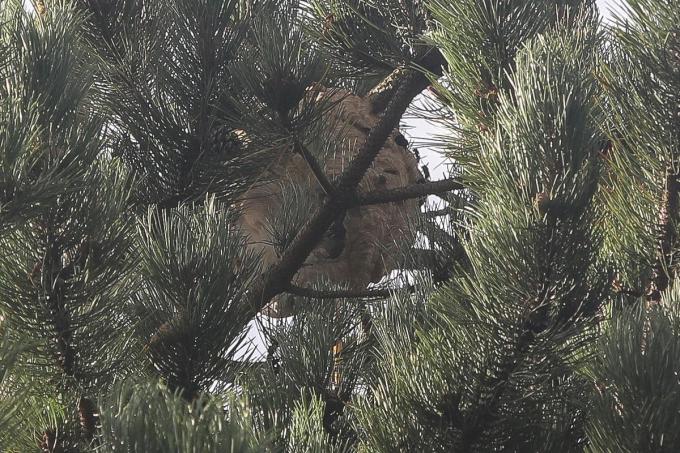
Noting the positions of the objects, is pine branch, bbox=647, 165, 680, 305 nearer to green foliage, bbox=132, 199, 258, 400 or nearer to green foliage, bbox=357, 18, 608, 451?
green foliage, bbox=357, 18, 608, 451

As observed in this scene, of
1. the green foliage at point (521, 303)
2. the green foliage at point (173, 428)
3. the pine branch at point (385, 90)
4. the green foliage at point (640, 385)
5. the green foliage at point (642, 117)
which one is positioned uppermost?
the pine branch at point (385, 90)

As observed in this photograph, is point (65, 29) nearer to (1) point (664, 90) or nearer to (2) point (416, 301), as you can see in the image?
(2) point (416, 301)

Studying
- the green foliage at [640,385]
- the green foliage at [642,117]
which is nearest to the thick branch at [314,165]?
the green foliage at [642,117]

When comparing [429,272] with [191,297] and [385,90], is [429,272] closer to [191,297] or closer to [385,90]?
[191,297]

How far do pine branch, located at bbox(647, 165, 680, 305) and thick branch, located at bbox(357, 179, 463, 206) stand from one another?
583 millimetres

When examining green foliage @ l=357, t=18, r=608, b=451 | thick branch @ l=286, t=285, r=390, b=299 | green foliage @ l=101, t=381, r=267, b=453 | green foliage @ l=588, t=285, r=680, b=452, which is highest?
thick branch @ l=286, t=285, r=390, b=299

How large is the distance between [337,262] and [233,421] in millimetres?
1834

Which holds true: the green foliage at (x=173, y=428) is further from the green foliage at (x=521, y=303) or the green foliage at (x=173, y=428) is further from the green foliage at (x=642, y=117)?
the green foliage at (x=642, y=117)

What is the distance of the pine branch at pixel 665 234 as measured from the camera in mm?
1685

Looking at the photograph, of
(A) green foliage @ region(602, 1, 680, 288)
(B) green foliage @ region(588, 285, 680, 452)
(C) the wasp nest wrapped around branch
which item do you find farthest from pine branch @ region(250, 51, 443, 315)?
(B) green foliage @ region(588, 285, 680, 452)

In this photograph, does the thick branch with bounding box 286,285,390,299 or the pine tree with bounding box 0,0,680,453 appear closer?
the pine tree with bounding box 0,0,680,453

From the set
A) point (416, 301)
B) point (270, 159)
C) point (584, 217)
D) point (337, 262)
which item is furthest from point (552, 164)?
point (337, 262)

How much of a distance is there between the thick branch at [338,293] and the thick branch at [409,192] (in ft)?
0.67

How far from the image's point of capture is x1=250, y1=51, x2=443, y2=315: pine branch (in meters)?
2.39
